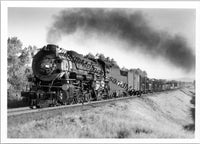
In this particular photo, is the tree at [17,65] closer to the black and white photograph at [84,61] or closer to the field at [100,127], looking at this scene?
the black and white photograph at [84,61]

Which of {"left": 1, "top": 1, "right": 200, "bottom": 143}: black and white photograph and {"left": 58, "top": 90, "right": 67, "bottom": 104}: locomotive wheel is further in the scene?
{"left": 58, "top": 90, "right": 67, "bottom": 104}: locomotive wheel

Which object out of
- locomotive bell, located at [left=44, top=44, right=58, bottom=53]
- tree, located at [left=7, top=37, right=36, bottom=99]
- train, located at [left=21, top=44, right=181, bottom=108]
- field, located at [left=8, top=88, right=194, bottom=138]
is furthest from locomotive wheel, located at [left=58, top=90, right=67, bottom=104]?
tree, located at [left=7, top=37, right=36, bottom=99]

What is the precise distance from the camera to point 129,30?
44.3 feet

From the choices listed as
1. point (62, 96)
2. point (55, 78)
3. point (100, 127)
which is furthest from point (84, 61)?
point (100, 127)

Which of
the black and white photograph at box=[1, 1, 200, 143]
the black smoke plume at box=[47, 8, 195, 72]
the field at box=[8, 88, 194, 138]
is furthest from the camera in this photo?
the black smoke plume at box=[47, 8, 195, 72]

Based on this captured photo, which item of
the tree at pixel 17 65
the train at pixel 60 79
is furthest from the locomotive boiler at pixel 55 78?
the tree at pixel 17 65

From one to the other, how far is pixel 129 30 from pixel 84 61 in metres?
3.75

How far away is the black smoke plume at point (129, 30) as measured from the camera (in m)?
12.1

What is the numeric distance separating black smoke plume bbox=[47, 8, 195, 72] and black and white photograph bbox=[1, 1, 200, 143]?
48mm

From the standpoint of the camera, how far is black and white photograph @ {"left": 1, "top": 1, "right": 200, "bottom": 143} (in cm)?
1005

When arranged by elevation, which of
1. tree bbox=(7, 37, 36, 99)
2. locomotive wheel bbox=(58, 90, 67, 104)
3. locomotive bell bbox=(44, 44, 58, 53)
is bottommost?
locomotive wheel bbox=(58, 90, 67, 104)

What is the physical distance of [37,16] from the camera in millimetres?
11828

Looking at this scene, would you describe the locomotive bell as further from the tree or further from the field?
the field

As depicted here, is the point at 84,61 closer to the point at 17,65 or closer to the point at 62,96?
the point at 62,96
